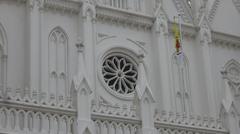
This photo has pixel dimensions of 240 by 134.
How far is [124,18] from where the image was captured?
74.3 feet

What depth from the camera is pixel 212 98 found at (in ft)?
74.8

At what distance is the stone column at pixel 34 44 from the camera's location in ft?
64.8

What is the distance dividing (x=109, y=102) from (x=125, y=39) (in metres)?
2.65

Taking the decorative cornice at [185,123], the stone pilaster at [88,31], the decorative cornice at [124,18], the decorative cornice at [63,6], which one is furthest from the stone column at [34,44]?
the decorative cornice at [185,123]

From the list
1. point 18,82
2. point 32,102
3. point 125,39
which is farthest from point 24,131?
point 125,39

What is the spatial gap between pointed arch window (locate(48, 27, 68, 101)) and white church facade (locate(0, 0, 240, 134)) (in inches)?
1.3

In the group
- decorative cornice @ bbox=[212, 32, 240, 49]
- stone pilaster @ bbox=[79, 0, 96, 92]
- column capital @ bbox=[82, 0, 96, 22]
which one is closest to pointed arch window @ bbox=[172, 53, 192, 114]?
decorative cornice @ bbox=[212, 32, 240, 49]

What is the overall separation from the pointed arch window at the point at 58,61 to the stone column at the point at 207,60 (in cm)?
533

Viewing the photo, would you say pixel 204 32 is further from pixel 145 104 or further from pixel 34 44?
pixel 145 104

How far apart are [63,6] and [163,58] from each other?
3.99 metres

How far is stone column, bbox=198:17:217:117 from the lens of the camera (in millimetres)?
22688

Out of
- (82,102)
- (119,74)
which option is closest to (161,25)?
(119,74)

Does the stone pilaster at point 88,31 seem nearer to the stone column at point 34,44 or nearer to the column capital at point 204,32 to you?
the stone column at point 34,44

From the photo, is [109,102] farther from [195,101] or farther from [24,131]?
[24,131]
